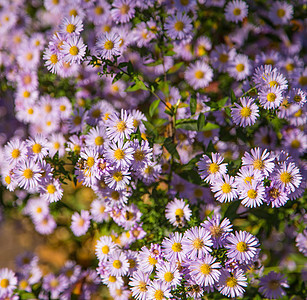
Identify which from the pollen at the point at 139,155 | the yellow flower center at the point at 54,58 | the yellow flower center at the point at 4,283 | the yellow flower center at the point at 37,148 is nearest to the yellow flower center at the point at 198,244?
the pollen at the point at 139,155

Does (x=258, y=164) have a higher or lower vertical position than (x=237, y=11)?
lower

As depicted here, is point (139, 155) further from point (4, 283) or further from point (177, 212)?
point (4, 283)

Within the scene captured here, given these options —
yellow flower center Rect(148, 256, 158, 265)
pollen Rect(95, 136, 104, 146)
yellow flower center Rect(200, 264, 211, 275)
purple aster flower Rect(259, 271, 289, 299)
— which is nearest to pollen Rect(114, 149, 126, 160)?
pollen Rect(95, 136, 104, 146)

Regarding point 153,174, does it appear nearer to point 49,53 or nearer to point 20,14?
point 49,53

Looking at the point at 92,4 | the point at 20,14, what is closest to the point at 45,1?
the point at 20,14

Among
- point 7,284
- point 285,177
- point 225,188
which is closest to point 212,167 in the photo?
point 225,188

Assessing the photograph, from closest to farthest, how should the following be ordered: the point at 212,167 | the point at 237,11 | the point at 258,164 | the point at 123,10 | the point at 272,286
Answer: the point at 258,164 < the point at 212,167 < the point at 272,286 < the point at 123,10 < the point at 237,11

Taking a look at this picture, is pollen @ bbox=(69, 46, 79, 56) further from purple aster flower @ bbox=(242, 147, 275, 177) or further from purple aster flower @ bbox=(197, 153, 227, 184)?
purple aster flower @ bbox=(242, 147, 275, 177)
